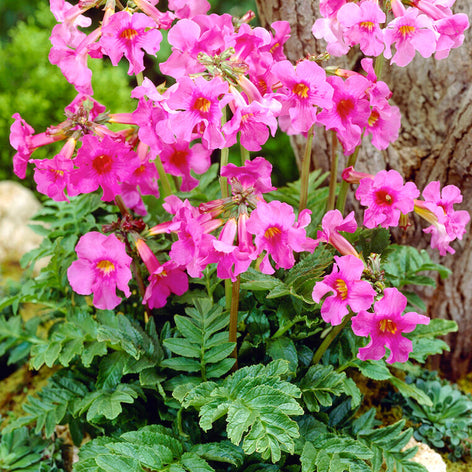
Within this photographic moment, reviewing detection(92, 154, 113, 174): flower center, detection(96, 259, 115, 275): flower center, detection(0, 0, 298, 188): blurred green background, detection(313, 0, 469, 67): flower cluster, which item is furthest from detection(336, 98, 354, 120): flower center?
detection(0, 0, 298, 188): blurred green background

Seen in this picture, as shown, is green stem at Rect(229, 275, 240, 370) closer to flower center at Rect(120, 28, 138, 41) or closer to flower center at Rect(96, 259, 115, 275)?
flower center at Rect(96, 259, 115, 275)

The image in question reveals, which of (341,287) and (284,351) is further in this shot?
(284,351)

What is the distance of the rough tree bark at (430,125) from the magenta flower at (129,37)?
0.72 meters

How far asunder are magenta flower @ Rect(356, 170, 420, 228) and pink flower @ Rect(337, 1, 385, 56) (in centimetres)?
27

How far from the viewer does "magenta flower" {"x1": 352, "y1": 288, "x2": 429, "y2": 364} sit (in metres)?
1.20

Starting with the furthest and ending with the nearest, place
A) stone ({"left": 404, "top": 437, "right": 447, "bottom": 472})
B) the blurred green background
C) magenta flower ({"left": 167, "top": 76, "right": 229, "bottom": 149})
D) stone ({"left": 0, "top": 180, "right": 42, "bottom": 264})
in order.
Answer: the blurred green background → stone ({"left": 0, "top": 180, "right": 42, "bottom": 264}) → stone ({"left": 404, "top": 437, "right": 447, "bottom": 472}) → magenta flower ({"left": 167, "top": 76, "right": 229, "bottom": 149})

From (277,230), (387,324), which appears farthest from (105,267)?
(387,324)

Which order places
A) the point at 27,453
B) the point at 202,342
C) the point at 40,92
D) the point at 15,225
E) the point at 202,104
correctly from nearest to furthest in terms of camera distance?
the point at 202,104
the point at 202,342
the point at 27,453
the point at 15,225
the point at 40,92

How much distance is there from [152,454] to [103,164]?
0.67 metres

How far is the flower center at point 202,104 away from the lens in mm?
1141

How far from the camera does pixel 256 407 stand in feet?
4.07

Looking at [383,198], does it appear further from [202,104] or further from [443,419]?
[443,419]

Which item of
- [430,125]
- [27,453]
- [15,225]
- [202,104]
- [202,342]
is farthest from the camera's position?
[15,225]

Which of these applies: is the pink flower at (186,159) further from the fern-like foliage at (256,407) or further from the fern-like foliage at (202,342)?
the fern-like foliage at (256,407)
